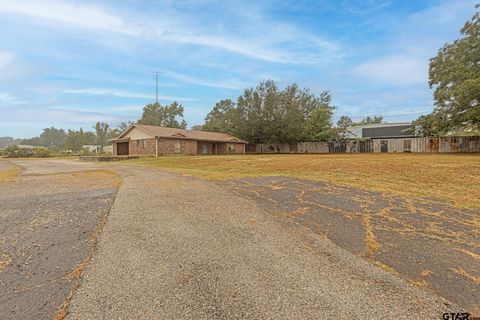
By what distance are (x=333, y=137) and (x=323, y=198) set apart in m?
31.8

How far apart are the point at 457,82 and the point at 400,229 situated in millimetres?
24201

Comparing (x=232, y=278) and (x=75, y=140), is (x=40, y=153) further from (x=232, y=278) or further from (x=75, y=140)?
(x=232, y=278)

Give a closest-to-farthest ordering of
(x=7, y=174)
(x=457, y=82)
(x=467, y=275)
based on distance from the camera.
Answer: (x=467, y=275), (x=7, y=174), (x=457, y=82)

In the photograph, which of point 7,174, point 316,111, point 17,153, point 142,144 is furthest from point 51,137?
point 7,174

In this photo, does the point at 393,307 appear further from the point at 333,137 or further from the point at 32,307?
the point at 333,137

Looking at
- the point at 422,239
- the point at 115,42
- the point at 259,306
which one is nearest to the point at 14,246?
the point at 259,306

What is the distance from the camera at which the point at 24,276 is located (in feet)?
9.19

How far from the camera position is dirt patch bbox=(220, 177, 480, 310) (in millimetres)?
2824

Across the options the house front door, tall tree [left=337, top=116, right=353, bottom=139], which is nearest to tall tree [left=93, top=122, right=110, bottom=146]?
the house front door

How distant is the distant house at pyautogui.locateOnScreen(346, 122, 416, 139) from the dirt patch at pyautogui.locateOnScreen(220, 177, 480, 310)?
3226cm

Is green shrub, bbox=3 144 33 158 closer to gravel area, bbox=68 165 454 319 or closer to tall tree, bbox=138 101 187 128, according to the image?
tall tree, bbox=138 101 187 128

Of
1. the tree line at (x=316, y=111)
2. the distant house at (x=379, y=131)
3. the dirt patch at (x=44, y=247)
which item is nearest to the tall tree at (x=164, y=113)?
the tree line at (x=316, y=111)

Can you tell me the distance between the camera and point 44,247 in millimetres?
3559

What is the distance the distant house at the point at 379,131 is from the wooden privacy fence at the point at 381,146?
7.99 feet
